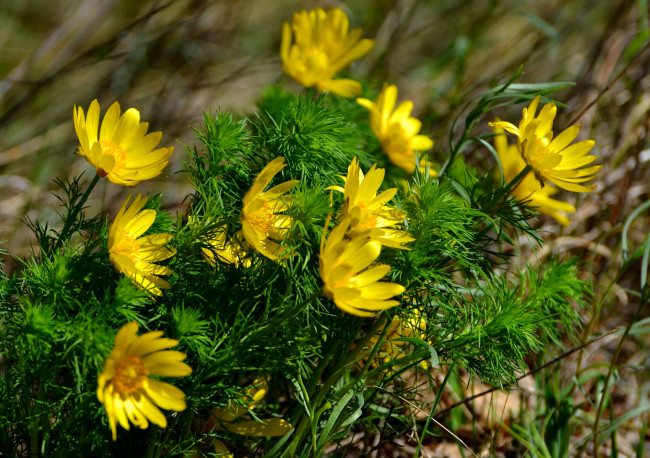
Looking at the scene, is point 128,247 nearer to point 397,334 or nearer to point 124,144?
point 124,144

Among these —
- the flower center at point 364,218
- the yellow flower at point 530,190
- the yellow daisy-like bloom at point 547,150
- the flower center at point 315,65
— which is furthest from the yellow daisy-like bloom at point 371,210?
the flower center at point 315,65

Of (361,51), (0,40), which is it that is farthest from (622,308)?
(0,40)

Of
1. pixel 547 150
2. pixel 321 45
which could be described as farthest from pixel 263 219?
pixel 321 45

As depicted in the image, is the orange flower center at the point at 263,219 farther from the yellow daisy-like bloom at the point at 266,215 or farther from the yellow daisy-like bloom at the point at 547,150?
the yellow daisy-like bloom at the point at 547,150

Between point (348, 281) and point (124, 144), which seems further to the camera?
point (124, 144)

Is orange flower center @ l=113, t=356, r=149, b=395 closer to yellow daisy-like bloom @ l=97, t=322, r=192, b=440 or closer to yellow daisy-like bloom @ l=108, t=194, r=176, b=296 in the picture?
yellow daisy-like bloom @ l=97, t=322, r=192, b=440

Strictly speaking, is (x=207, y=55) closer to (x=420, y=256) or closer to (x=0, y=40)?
(x=0, y=40)

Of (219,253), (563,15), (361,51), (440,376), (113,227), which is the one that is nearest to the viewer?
(113,227)

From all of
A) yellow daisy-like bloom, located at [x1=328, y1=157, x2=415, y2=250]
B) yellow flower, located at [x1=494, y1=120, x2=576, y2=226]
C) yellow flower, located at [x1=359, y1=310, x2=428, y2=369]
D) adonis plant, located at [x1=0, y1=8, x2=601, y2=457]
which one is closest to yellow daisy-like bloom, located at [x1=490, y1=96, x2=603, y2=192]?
adonis plant, located at [x1=0, y1=8, x2=601, y2=457]
